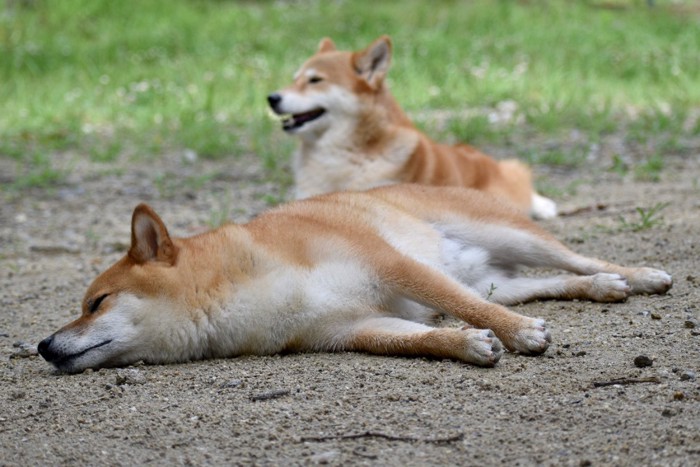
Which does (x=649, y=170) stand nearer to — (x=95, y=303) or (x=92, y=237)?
(x=92, y=237)

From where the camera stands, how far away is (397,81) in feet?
33.9

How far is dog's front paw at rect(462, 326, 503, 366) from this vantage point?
11.1 feet

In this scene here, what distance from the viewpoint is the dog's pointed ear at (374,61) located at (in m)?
6.57

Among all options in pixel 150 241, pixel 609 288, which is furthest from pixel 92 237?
pixel 609 288

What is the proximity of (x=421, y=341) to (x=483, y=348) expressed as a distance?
27 cm

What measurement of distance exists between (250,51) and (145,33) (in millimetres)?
1479

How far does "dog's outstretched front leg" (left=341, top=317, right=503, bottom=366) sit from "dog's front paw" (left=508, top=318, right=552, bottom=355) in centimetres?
12

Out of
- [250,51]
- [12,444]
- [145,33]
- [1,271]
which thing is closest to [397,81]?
[250,51]

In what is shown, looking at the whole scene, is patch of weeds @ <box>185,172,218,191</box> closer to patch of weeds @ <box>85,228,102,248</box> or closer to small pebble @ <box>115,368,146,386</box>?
patch of weeds @ <box>85,228,102,248</box>

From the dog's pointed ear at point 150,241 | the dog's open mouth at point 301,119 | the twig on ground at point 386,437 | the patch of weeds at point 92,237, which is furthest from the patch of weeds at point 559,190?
the twig on ground at point 386,437

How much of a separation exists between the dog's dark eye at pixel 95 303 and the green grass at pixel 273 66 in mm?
4347

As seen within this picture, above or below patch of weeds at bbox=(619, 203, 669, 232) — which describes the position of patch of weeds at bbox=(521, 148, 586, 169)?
below

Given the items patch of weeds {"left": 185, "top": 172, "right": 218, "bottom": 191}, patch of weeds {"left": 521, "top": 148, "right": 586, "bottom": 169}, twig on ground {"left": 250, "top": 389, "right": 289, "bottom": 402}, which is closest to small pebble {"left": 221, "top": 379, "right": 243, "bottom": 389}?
twig on ground {"left": 250, "top": 389, "right": 289, "bottom": 402}

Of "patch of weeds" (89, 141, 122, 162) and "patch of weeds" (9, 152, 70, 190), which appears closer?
"patch of weeds" (9, 152, 70, 190)
